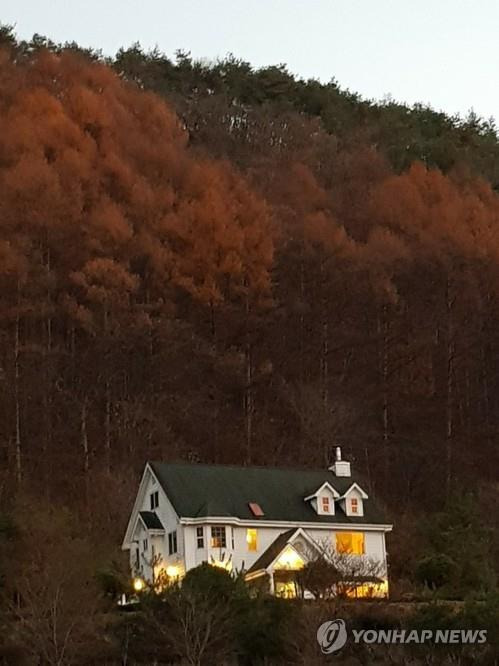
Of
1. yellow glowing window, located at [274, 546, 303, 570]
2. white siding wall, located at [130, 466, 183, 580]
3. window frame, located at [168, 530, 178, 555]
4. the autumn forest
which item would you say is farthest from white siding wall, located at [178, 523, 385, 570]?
the autumn forest

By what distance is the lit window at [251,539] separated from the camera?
3262cm

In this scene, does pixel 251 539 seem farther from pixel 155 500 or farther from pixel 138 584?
pixel 138 584

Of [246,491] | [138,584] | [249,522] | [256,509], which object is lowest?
[138,584]

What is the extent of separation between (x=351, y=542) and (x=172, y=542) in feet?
16.1

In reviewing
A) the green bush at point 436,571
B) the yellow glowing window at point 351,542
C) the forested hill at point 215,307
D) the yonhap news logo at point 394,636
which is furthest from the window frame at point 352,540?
the yonhap news logo at point 394,636

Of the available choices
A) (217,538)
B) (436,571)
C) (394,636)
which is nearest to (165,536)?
(217,538)

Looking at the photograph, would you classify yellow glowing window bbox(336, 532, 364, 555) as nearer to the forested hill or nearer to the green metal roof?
the green metal roof

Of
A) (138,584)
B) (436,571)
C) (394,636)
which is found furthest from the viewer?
(436,571)

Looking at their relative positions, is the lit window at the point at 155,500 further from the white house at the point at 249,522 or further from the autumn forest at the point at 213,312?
the autumn forest at the point at 213,312

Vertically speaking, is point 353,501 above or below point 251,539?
above

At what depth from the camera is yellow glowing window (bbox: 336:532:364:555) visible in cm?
3328

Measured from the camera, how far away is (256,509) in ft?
108

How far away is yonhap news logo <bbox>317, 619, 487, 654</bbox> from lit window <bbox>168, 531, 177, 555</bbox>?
28.6ft

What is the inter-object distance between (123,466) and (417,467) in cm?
1113
